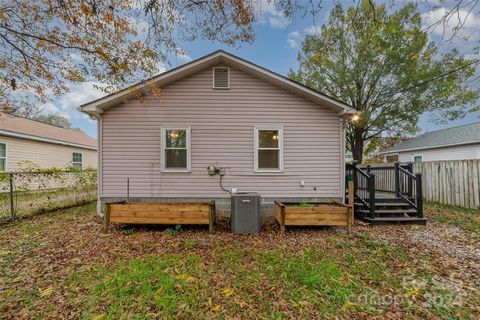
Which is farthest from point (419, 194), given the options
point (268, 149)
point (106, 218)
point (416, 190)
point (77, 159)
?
point (77, 159)

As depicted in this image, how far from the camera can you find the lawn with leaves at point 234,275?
271cm

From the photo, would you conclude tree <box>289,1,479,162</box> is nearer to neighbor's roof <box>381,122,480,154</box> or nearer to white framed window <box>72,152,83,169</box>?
neighbor's roof <box>381,122,480,154</box>

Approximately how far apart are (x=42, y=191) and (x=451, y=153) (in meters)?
21.0

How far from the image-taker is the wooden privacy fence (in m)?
7.61

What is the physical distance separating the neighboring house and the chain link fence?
8.18 feet

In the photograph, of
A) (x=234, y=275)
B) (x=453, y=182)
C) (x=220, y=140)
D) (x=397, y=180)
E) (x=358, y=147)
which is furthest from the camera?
(x=358, y=147)

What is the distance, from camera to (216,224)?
6125 mm

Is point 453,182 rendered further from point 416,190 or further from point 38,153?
point 38,153

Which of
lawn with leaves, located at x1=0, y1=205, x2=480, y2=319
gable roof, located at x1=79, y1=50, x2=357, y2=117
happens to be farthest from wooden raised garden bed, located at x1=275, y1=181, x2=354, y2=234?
gable roof, located at x1=79, y1=50, x2=357, y2=117

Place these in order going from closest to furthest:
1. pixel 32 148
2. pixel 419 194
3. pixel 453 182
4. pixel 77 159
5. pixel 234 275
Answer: pixel 234 275 < pixel 419 194 < pixel 453 182 < pixel 32 148 < pixel 77 159

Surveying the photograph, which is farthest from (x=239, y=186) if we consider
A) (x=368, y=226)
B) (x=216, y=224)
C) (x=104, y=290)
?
(x=104, y=290)

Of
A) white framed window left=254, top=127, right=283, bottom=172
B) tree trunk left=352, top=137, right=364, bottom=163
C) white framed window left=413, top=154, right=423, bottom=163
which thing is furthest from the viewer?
white framed window left=413, top=154, right=423, bottom=163

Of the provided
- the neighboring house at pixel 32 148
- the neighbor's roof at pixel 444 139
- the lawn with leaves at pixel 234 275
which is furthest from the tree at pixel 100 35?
the neighbor's roof at pixel 444 139

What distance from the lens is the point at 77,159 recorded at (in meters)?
15.0
